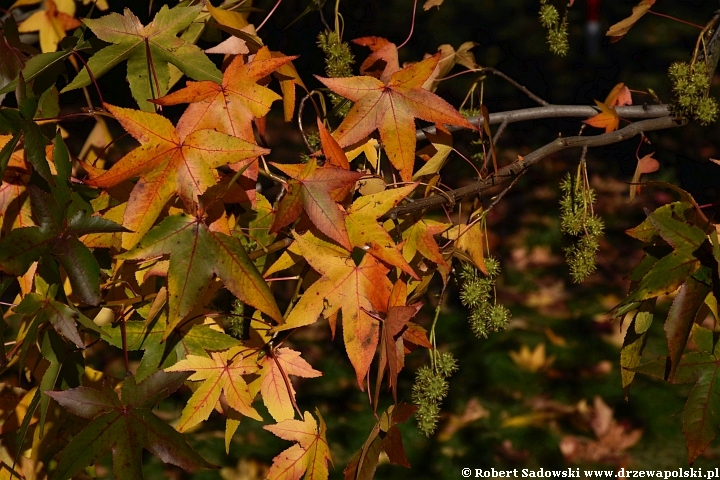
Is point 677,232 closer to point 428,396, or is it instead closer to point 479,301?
point 479,301

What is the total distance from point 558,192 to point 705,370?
362cm

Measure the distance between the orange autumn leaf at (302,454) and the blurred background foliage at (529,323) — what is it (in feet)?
2.50

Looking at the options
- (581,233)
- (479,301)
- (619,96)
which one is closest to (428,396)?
(479,301)

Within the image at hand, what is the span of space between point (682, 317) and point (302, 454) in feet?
2.00

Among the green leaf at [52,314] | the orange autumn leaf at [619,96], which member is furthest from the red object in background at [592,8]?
the green leaf at [52,314]

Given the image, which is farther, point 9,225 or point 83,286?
point 9,225

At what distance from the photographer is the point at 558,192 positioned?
4.72 meters

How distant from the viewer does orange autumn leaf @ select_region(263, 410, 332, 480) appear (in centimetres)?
124

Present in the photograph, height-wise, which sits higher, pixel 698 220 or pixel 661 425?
pixel 698 220

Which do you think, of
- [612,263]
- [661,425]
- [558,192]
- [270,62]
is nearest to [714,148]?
[558,192]

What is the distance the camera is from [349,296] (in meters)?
1.15

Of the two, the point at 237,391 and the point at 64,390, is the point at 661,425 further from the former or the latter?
the point at 64,390

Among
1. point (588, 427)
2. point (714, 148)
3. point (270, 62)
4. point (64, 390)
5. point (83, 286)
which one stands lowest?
point (714, 148)

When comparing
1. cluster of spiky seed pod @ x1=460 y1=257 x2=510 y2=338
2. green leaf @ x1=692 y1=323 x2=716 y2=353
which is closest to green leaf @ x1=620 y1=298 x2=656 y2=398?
green leaf @ x1=692 y1=323 x2=716 y2=353
